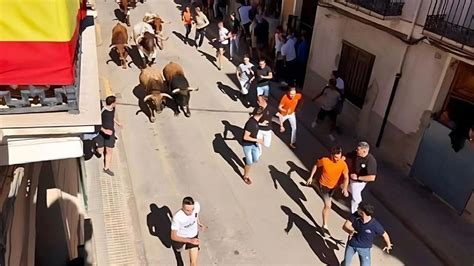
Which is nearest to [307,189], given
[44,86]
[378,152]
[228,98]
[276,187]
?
[276,187]

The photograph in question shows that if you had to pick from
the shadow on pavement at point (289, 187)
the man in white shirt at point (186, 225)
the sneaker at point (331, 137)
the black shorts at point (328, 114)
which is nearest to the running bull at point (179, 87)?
the shadow on pavement at point (289, 187)

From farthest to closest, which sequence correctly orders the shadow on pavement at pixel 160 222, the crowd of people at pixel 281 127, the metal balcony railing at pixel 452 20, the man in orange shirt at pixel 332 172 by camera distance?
1. the metal balcony railing at pixel 452 20
2. the shadow on pavement at pixel 160 222
3. the man in orange shirt at pixel 332 172
4. the crowd of people at pixel 281 127

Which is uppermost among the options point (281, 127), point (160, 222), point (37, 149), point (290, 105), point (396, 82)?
point (37, 149)

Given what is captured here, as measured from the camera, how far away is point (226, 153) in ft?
33.8

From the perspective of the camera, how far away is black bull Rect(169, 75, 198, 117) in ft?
37.5

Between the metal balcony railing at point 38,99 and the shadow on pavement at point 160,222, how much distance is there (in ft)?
Answer: 12.8

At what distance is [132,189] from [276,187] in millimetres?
2980

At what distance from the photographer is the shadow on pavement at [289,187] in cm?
873

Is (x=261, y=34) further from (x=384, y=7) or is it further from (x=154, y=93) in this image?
(x=384, y=7)

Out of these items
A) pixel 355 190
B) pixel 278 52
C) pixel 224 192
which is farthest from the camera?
pixel 278 52

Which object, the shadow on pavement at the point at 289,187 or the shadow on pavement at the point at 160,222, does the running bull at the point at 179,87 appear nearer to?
the shadow on pavement at the point at 289,187

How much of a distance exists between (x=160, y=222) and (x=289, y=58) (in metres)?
7.66

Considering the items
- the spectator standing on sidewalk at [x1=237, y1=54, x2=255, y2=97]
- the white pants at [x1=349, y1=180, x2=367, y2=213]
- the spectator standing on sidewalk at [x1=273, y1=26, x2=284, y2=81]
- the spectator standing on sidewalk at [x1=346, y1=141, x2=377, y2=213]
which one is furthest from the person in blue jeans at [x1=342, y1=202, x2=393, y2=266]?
the spectator standing on sidewalk at [x1=273, y1=26, x2=284, y2=81]

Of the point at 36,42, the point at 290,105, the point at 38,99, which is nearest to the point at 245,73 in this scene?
the point at 290,105
